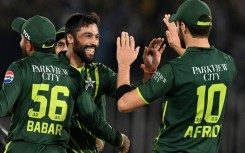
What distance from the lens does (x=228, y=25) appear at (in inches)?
390

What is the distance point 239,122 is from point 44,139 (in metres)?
4.56

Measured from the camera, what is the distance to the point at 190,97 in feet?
15.8

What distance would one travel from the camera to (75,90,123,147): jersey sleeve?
17.3ft

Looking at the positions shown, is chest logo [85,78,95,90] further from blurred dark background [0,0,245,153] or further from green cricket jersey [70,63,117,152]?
blurred dark background [0,0,245,153]

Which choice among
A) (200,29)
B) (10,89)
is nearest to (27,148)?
(10,89)

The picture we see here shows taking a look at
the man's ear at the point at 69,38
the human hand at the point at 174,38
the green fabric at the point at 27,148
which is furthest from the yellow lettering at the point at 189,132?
the man's ear at the point at 69,38

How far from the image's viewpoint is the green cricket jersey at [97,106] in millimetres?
5594

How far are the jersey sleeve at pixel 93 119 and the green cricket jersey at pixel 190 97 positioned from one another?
601mm

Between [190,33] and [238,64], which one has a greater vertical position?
[190,33]

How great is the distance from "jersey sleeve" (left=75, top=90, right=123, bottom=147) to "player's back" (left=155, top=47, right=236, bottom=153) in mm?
682

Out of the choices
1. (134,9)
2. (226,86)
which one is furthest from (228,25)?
(226,86)

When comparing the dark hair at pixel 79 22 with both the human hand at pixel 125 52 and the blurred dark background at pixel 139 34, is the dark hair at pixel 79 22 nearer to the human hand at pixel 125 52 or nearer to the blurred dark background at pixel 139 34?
the human hand at pixel 125 52

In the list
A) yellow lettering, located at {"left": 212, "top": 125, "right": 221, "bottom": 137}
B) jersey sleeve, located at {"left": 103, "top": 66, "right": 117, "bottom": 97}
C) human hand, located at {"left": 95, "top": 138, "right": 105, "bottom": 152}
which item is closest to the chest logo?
jersey sleeve, located at {"left": 103, "top": 66, "right": 117, "bottom": 97}

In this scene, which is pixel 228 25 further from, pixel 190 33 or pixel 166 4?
pixel 190 33
